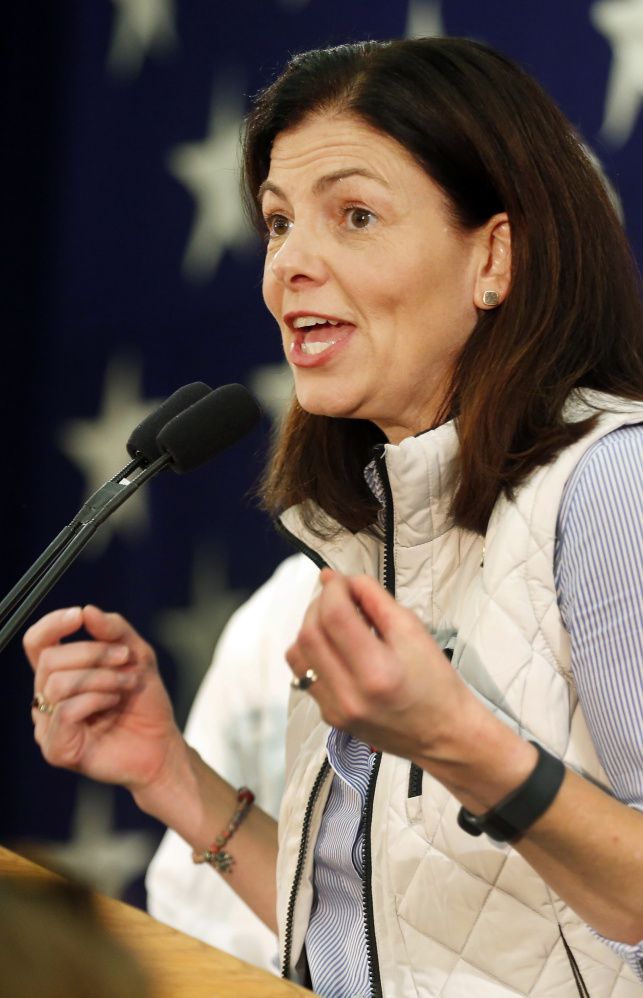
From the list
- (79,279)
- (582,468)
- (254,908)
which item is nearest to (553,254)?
(582,468)

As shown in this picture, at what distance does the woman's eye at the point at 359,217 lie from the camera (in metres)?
1.21

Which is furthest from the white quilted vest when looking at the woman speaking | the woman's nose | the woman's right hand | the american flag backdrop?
the american flag backdrop

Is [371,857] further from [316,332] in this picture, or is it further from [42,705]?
[316,332]

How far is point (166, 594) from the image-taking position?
2.34 meters

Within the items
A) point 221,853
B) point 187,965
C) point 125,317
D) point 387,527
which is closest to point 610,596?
point 387,527

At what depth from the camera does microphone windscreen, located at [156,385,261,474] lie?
3.50 feet

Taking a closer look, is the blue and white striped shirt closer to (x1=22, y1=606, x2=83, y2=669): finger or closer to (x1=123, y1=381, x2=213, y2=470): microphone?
(x1=123, y1=381, x2=213, y2=470): microphone

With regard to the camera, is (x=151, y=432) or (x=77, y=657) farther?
(x=77, y=657)

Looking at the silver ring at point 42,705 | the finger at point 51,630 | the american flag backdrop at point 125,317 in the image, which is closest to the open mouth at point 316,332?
the finger at point 51,630

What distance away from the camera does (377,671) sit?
70 centimetres

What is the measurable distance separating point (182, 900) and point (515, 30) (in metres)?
1.56

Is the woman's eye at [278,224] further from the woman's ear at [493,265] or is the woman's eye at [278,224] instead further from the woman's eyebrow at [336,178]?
the woman's ear at [493,265]

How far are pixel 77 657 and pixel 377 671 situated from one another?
590 millimetres

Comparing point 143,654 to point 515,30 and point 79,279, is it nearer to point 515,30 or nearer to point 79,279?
point 515,30
